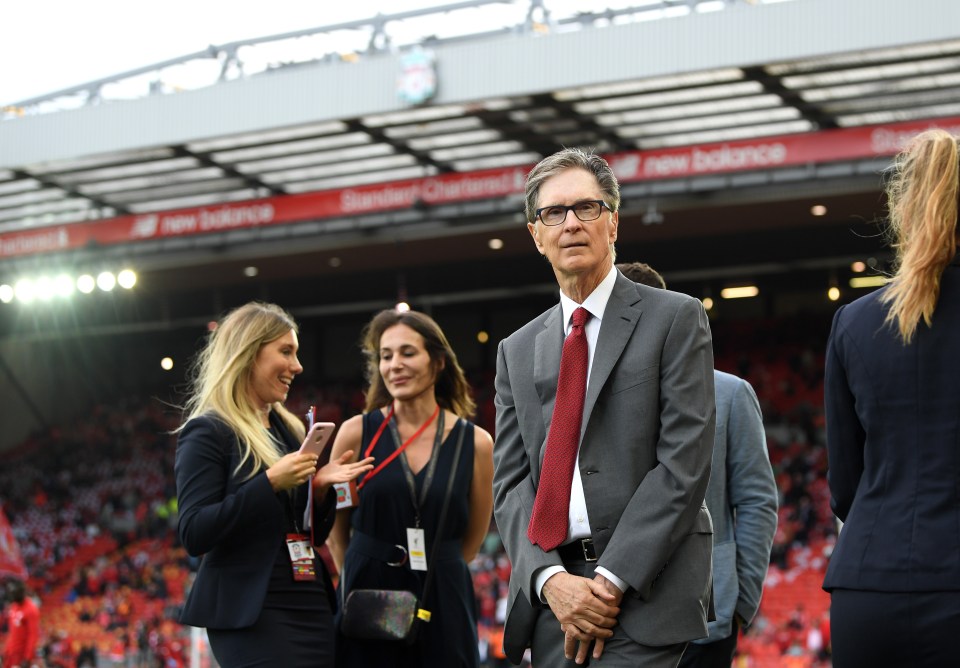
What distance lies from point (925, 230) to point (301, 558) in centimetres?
250

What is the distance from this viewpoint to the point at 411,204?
2066 cm

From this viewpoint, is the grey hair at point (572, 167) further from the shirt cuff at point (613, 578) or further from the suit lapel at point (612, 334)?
the shirt cuff at point (613, 578)

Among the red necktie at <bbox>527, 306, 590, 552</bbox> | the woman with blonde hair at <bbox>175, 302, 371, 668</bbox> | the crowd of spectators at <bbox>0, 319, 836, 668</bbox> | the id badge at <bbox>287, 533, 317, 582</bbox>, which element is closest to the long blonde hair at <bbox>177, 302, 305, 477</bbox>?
the woman with blonde hair at <bbox>175, 302, 371, 668</bbox>

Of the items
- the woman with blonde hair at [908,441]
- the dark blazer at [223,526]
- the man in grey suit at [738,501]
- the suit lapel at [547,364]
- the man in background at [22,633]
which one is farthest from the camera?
Answer: the man in background at [22,633]

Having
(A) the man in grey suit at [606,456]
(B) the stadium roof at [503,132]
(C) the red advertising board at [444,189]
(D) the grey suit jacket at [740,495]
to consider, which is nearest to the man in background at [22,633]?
(B) the stadium roof at [503,132]

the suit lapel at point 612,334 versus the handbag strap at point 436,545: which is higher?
the suit lapel at point 612,334

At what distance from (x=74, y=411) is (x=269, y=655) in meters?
32.9

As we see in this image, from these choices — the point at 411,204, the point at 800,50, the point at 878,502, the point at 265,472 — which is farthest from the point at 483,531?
the point at 411,204

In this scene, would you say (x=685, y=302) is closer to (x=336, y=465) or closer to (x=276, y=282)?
(x=336, y=465)

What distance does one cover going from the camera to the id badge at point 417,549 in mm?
4770

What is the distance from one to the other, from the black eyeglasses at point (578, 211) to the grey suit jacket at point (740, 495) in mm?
1211

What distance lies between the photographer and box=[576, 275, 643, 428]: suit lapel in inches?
123

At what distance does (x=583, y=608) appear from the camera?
297 centimetres

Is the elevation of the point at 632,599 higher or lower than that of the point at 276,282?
lower
